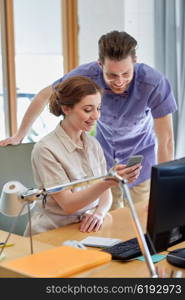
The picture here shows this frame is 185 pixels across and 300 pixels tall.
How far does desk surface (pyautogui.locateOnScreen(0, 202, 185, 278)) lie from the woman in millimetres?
53

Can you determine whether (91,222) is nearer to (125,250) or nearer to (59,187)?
(125,250)

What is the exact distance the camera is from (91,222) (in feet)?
7.09

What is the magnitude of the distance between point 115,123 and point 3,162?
0.61 meters

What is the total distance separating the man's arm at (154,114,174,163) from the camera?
8.65ft

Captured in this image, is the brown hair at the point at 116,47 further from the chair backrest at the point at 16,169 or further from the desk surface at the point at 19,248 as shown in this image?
the desk surface at the point at 19,248

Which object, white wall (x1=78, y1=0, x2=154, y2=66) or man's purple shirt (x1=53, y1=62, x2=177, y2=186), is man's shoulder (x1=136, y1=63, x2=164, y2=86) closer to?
man's purple shirt (x1=53, y1=62, x2=177, y2=186)

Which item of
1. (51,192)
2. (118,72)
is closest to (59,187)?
(51,192)

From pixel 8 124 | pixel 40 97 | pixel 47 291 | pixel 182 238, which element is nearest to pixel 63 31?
pixel 8 124

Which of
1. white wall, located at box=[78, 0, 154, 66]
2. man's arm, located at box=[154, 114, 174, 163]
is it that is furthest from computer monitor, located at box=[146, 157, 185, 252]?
white wall, located at box=[78, 0, 154, 66]

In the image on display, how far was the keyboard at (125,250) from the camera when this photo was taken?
1775mm

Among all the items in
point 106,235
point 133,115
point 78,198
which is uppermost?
point 133,115

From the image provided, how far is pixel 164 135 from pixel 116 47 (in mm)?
535

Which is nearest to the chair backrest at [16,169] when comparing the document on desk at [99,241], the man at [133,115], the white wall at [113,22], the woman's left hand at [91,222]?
the man at [133,115]

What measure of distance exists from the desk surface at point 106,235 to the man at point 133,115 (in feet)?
0.93
